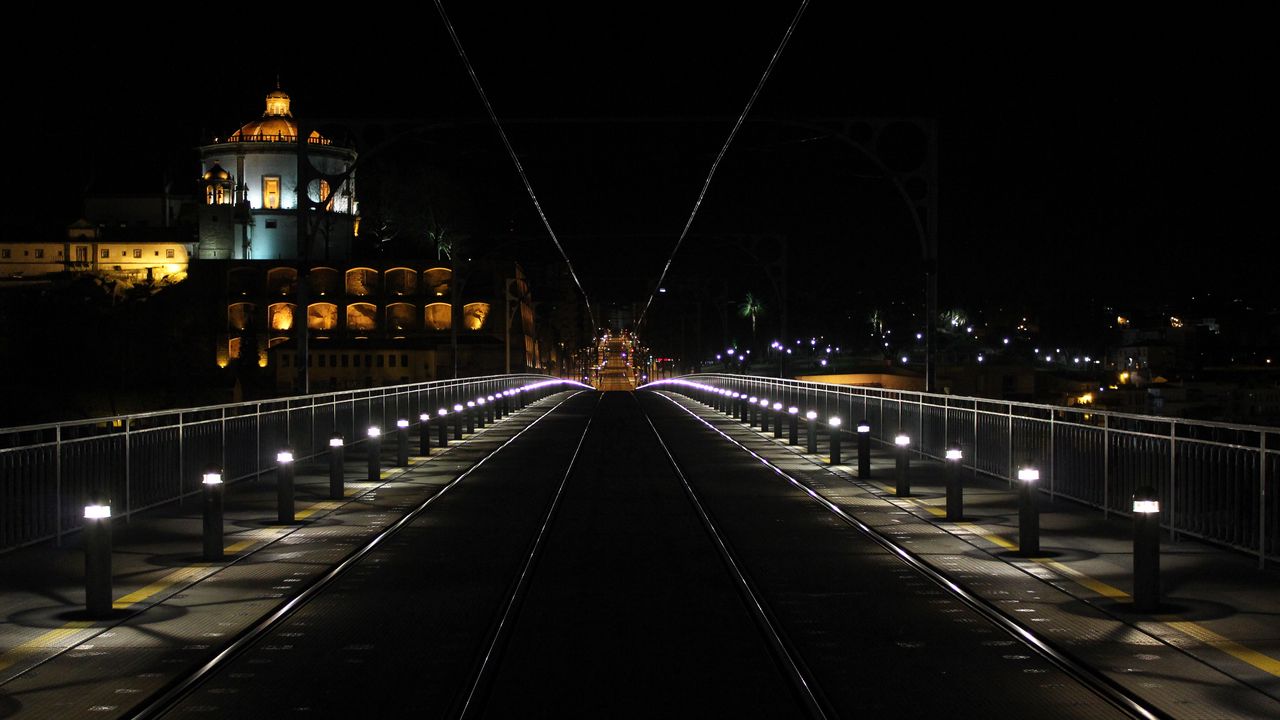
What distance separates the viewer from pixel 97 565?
432 inches

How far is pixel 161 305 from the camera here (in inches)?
5748

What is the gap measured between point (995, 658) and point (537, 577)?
193 inches

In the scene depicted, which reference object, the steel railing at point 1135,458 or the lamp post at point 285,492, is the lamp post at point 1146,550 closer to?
the steel railing at point 1135,458

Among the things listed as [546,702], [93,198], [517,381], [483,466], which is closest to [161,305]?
[93,198]

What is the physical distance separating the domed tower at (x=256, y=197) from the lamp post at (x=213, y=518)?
505 feet

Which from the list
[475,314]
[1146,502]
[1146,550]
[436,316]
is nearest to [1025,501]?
[1146,550]

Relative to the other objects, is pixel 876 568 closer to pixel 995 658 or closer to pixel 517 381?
pixel 995 658

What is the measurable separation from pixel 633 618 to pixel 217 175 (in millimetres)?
166323

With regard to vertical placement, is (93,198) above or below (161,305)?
above

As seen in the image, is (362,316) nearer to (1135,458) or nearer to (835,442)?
(835,442)

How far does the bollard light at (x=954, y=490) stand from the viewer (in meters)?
17.4

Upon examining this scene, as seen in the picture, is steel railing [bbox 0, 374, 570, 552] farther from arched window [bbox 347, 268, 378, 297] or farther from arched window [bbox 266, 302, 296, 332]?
arched window [bbox 347, 268, 378, 297]

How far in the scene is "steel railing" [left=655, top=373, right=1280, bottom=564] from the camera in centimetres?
1415

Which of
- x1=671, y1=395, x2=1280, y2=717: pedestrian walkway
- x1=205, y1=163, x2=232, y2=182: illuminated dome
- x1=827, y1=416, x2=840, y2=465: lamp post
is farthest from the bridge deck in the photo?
x1=205, y1=163, x2=232, y2=182: illuminated dome
